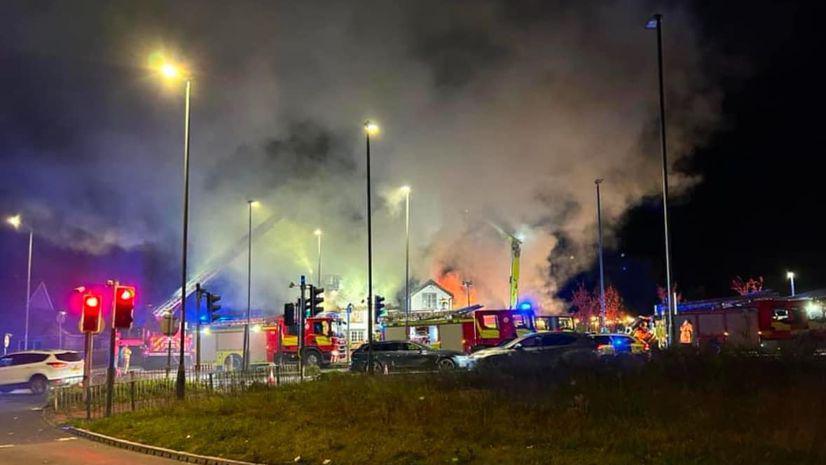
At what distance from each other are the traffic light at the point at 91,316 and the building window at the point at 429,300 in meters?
51.5

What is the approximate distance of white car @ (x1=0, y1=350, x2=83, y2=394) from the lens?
86.2ft

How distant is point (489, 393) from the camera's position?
13.0m

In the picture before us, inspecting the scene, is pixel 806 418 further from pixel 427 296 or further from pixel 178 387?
pixel 427 296

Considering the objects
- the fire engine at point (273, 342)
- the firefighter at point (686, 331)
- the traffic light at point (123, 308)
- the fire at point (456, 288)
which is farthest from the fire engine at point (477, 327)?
the fire at point (456, 288)

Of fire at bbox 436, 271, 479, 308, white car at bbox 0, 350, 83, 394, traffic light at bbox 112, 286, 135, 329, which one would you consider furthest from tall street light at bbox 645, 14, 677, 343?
fire at bbox 436, 271, 479, 308

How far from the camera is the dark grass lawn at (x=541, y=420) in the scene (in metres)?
9.15

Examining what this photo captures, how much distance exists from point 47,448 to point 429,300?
5652 centimetres

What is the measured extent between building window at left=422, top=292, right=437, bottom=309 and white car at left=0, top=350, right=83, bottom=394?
43655 mm

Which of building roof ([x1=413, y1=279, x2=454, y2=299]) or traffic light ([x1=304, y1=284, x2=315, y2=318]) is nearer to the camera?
traffic light ([x1=304, y1=284, x2=315, y2=318])

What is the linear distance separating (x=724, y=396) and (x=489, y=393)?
4119mm

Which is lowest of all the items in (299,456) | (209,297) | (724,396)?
(299,456)

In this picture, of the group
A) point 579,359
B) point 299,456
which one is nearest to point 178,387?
point 299,456

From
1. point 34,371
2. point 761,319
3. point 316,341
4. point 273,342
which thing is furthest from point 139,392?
point 761,319

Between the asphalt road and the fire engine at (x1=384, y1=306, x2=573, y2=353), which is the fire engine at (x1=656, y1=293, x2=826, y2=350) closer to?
the fire engine at (x1=384, y1=306, x2=573, y2=353)
